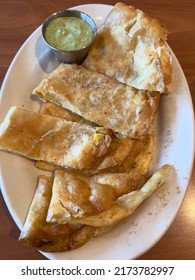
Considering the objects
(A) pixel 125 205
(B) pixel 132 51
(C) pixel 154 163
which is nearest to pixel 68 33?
(B) pixel 132 51

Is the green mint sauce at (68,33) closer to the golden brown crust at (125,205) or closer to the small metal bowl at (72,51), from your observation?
the small metal bowl at (72,51)

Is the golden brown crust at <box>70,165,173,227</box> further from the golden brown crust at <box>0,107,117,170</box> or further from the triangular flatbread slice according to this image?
the golden brown crust at <box>0,107,117,170</box>

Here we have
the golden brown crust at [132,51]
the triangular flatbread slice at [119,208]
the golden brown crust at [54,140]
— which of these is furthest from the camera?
the golden brown crust at [132,51]

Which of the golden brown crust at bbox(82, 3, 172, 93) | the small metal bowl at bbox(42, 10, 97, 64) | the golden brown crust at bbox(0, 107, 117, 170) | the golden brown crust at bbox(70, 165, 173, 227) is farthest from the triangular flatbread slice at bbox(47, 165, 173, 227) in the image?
the small metal bowl at bbox(42, 10, 97, 64)

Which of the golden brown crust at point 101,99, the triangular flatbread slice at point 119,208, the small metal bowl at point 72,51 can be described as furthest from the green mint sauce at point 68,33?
the triangular flatbread slice at point 119,208

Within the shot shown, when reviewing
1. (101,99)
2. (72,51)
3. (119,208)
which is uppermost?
(72,51)

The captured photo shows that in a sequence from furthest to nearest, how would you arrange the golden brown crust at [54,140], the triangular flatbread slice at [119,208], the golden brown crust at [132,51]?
the golden brown crust at [132,51] → the golden brown crust at [54,140] → the triangular flatbread slice at [119,208]

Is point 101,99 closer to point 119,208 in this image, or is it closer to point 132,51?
point 132,51
